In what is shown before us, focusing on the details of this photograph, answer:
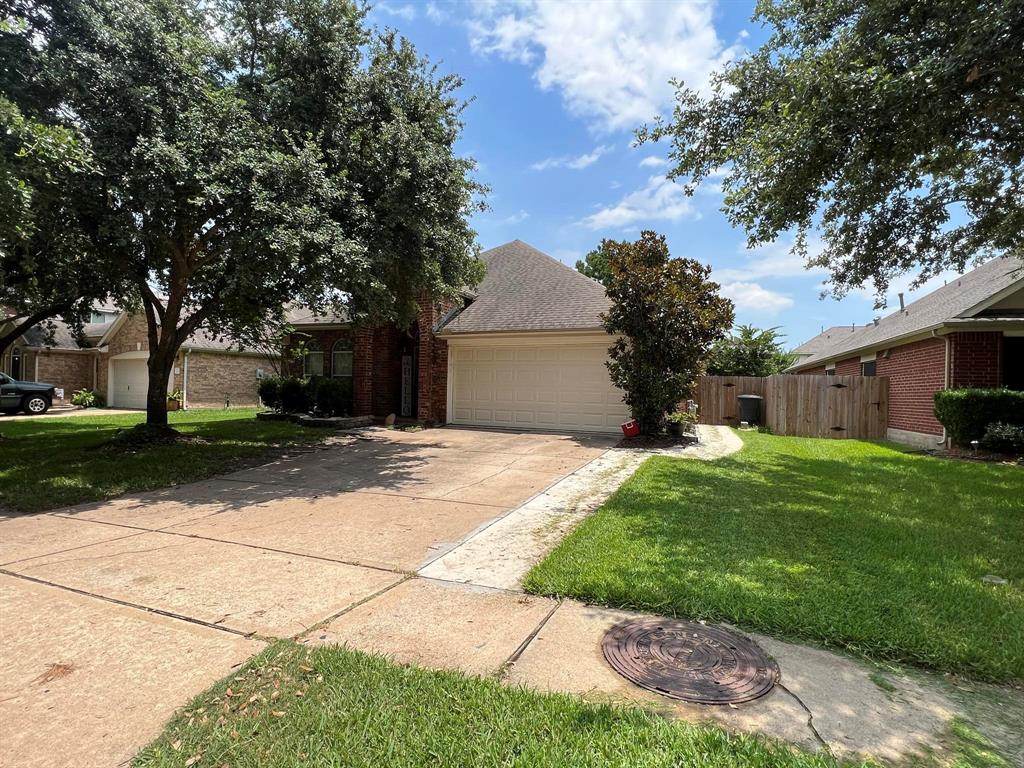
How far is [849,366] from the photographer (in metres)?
18.8

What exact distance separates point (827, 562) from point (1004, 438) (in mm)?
8723

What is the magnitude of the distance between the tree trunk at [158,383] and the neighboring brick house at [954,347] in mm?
16244

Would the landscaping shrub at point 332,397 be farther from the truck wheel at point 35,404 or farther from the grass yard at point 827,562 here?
the truck wheel at point 35,404

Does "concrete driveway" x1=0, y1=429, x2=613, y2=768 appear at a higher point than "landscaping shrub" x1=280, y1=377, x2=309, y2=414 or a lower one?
lower

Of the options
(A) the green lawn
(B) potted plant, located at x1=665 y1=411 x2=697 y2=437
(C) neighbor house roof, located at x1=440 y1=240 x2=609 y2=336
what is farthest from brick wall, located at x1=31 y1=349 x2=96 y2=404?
(B) potted plant, located at x1=665 y1=411 x2=697 y2=437

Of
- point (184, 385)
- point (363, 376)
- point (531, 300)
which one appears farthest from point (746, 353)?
point (184, 385)

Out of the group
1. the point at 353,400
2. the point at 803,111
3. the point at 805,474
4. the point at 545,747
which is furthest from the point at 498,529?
the point at 353,400

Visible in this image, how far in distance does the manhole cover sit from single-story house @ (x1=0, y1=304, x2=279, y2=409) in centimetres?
2182

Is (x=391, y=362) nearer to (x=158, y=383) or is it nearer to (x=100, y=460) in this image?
(x=158, y=383)

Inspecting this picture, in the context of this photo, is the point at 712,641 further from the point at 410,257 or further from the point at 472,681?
the point at 410,257

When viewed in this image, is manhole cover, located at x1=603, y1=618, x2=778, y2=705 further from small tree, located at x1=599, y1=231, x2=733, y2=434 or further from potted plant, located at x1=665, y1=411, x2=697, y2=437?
potted plant, located at x1=665, y1=411, x2=697, y2=437

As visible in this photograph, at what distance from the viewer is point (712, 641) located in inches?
117

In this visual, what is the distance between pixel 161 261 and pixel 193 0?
4.57 metres

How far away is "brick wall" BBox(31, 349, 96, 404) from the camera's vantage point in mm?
23234
